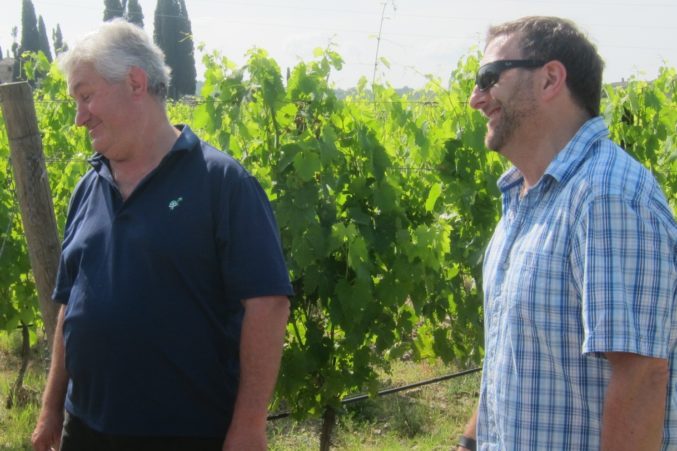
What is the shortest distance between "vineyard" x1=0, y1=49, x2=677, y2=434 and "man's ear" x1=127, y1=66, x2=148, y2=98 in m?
1.18

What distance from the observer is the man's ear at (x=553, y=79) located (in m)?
1.68

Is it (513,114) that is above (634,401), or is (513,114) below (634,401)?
above

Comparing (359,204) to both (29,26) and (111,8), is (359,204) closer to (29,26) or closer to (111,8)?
(111,8)

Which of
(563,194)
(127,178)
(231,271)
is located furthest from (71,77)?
(563,194)

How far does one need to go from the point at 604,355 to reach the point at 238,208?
0.96 meters

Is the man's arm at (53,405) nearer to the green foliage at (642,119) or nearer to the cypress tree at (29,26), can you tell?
the green foliage at (642,119)

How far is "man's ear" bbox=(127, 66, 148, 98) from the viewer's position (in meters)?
2.24

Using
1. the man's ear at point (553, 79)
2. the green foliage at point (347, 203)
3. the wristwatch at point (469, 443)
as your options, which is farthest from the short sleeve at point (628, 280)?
the green foliage at point (347, 203)

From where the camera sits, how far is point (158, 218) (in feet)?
6.97

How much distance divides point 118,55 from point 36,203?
0.98 m

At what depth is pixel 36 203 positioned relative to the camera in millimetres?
2994

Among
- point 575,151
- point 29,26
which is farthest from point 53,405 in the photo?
point 29,26

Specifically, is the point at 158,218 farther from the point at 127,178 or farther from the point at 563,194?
the point at 563,194

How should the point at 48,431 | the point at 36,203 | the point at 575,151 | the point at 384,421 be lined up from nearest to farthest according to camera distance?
the point at 575,151, the point at 48,431, the point at 36,203, the point at 384,421
